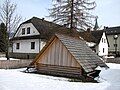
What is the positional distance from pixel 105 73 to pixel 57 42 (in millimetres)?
4487

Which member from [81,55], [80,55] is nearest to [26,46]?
[81,55]

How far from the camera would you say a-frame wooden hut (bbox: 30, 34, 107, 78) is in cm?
1592

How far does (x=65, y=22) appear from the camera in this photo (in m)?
27.2

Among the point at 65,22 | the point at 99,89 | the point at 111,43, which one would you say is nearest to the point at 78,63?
the point at 99,89

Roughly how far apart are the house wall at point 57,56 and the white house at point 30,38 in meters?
16.7

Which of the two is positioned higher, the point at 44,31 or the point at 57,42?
the point at 44,31

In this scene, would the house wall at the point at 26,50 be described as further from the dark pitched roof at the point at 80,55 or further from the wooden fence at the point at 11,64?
the dark pitched roof at the point at 80,55

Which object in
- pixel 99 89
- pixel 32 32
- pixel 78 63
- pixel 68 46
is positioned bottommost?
pixel 99 89

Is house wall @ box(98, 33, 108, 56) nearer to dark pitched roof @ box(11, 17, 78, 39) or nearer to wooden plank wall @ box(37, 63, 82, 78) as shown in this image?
dark pitched roof @ box(11, 17, 78, 39)

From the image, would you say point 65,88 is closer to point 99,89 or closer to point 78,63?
point 99,89

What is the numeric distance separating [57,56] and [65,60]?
875mm

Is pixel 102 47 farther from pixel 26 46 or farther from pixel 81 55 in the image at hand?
pixel 81 55

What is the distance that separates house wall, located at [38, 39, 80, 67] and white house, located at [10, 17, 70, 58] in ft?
54.7

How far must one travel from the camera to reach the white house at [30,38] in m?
35.6
